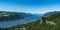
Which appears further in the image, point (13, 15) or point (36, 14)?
point (13, 15)

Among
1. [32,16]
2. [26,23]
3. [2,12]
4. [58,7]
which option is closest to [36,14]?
[32,16]

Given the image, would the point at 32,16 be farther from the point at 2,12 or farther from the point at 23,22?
the point at 2,12

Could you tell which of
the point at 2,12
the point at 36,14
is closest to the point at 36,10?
the point at 36,14

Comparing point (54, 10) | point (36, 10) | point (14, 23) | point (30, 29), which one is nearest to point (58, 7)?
point (54, 10)

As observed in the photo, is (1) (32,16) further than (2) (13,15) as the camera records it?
No

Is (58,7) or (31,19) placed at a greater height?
(58,7)

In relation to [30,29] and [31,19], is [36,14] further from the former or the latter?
[30,29]

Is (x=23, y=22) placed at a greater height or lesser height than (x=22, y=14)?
lesser

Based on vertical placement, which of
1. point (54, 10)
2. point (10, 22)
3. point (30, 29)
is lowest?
point (30, 29)
